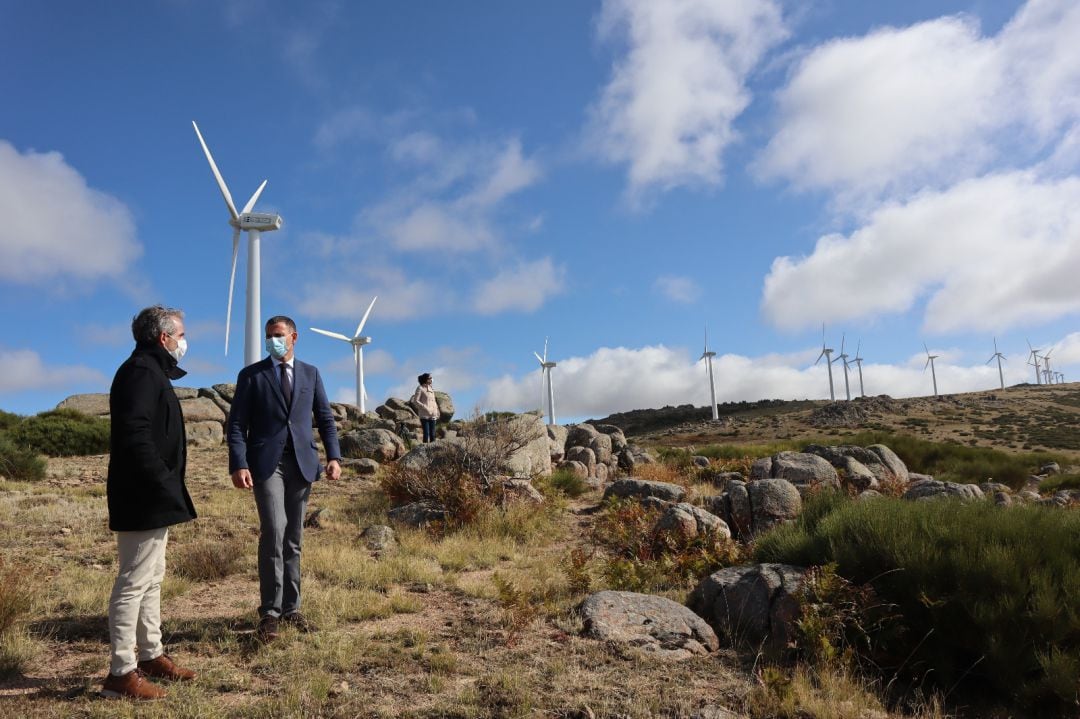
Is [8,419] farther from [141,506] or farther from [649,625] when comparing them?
[649,625]

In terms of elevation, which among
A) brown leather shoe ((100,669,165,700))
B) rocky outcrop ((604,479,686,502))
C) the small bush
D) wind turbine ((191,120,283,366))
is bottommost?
brown leather shoe ((100,669,165,700))

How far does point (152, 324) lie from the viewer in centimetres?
498

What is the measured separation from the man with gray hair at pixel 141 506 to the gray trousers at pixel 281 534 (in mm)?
893

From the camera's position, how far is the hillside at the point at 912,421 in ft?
153

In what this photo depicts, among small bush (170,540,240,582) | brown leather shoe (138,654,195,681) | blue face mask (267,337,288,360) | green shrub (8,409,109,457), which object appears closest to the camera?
brown leather shoe (138,654,195,681)

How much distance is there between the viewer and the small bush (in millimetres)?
8289

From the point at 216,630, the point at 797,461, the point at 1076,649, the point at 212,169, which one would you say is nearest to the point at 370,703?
the point at 216,630

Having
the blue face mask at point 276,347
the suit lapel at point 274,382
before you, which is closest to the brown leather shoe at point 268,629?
the suit lapel at point 274,382

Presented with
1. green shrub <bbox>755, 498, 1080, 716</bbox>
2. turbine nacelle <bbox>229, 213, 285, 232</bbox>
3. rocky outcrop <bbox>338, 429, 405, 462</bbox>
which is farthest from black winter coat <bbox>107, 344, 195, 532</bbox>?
turbine nacelle <bbox>229, 213, 285, 232</bbox>

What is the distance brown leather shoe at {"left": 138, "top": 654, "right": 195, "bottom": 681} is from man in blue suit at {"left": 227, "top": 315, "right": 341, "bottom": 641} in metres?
0.79

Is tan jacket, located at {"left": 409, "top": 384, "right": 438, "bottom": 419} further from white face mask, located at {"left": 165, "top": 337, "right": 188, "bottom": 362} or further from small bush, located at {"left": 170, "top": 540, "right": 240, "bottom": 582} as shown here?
white face mask, located at {"left": 165, "top": 337, "right": 188, "bottom": 362}

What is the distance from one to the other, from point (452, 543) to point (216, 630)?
4.17 m

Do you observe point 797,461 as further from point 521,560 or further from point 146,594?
point 146,594

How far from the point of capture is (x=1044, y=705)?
5152 mm
